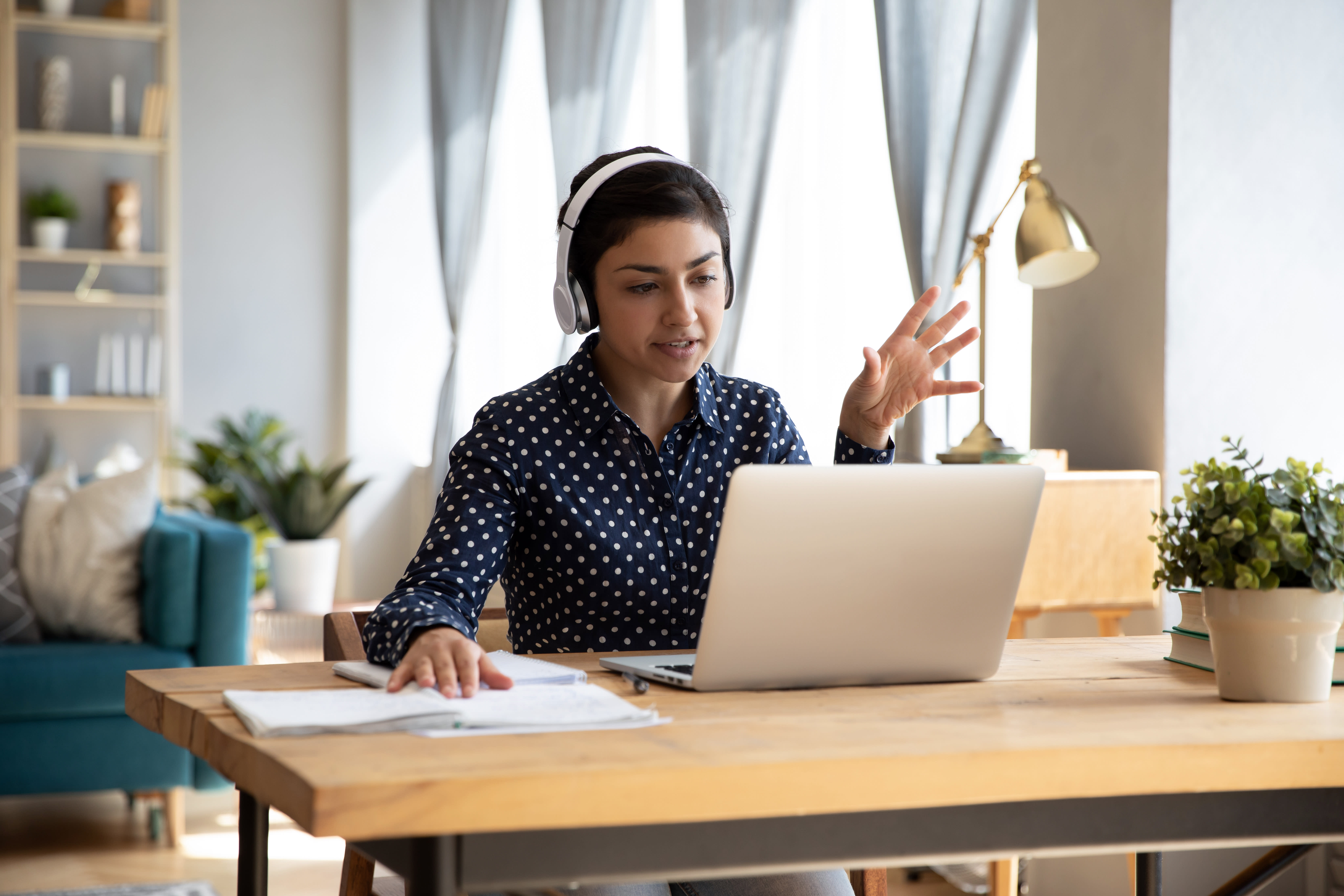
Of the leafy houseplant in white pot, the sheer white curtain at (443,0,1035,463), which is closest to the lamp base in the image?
the sheer white curtain at (443,0,1035,463)

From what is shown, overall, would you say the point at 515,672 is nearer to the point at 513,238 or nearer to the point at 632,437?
the point at 632,437

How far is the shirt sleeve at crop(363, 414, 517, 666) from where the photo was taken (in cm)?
117

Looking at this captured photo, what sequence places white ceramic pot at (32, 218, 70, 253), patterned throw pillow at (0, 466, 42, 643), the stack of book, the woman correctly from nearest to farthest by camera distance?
the stack of book, the woman, patterned throw pillow at (0, 466, 42, 643), white ceramic pot at (32, 218, 70, 253)

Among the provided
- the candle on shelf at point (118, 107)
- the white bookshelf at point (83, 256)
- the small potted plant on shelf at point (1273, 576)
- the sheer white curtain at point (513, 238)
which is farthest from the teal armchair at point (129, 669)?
the candle on shelf at point (118, 107)

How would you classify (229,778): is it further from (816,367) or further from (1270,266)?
(816,367)

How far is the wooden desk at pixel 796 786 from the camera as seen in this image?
782 mm

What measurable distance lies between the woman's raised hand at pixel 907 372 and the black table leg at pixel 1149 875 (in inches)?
21.0

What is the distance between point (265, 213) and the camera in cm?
589

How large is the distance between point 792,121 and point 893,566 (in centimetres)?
291

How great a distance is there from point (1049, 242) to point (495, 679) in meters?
1.59

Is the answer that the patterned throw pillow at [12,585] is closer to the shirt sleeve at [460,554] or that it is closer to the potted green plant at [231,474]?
the potted green plant at [231,474]

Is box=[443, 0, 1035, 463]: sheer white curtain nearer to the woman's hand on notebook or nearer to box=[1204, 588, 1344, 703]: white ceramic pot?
box=[1204, 588, 1344, 703]: white ceramic pot

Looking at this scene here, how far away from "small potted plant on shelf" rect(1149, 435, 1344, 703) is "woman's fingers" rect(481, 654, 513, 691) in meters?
0.56

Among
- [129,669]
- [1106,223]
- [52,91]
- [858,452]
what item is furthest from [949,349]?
[52,91]
